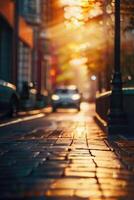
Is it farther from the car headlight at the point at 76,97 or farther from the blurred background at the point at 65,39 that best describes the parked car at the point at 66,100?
the blurred background at the point at 65,39

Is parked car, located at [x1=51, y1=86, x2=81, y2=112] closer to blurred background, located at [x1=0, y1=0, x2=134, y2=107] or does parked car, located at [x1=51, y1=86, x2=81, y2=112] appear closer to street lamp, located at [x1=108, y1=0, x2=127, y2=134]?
blurred background, located at [x1=0, y1=0, x2=134, y2=107]

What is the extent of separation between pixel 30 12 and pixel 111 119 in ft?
146

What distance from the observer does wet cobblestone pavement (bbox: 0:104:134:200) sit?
23.1ft

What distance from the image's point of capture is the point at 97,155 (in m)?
10.6

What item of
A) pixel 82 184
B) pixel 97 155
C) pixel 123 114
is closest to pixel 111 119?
pixel 123 114

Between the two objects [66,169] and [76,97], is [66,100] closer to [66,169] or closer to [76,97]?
[76,97]

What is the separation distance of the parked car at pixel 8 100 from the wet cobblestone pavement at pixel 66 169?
945cm

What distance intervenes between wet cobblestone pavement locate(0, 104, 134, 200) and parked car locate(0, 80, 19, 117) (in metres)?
9.45

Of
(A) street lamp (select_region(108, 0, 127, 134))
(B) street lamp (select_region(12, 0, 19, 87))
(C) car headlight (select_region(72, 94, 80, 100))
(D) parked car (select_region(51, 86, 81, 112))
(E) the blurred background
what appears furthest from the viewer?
(C) car headlight (select_region(72, 94, 80, 100))

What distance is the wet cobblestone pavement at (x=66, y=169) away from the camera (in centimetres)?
A: 705

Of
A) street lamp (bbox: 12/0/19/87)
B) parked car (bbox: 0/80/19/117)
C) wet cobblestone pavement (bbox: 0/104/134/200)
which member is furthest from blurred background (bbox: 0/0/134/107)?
wet cobblestone pavement (bbox: 0/104/134/200)

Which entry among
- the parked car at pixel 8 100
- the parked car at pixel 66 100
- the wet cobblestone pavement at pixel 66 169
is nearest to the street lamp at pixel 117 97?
the wet cobblestone pavement at pixel 66 169

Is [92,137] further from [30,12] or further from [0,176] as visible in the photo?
[30,12]

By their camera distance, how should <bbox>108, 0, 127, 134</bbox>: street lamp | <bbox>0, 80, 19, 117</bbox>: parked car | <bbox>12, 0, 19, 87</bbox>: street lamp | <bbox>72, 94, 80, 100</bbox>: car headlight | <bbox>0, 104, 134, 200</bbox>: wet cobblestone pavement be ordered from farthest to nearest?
<bbox>72, 94, 80, 100</bbox>: car headlight
<bbox>12, 0, 19, 87</bbox>: street lamp
<bbox>0, 80, 19, 117</bbox>: parked car
<bbox>108, 0, 127, 134</bbox>: street lamp
<bbox>0, 104, 134, 200</bbox>: wet cobblestone pavement
